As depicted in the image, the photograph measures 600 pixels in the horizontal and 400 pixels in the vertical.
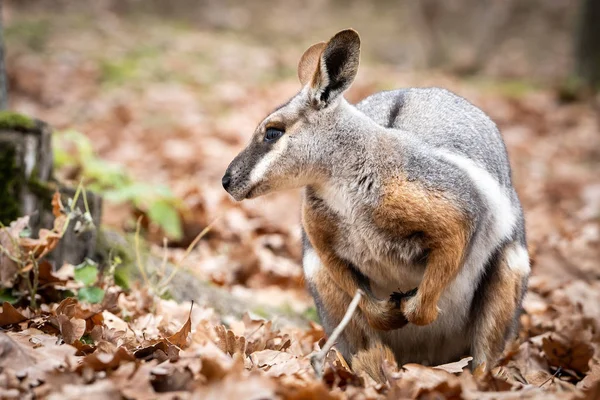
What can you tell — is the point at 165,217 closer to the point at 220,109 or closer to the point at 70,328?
the point at 70,328

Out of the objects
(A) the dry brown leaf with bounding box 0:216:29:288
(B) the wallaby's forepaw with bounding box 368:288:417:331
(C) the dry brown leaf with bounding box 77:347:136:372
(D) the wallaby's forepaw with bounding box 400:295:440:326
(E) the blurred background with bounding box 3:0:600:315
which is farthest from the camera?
(E) the blurred background with bounding box 3:0:600:315

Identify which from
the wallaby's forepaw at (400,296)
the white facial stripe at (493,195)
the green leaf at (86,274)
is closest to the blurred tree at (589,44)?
the white facial stripe at (493,195)

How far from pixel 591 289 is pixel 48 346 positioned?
3.93 meters

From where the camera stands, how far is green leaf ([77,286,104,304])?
3.60 m

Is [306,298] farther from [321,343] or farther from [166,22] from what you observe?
[166,22]

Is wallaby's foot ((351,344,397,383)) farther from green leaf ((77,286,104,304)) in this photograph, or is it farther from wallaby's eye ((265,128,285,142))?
green leaf ((77,286,104,304))

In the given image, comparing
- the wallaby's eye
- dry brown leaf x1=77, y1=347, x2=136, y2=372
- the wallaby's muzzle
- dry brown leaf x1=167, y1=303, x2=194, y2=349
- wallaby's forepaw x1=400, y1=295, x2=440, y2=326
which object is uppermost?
the wallaby's eye

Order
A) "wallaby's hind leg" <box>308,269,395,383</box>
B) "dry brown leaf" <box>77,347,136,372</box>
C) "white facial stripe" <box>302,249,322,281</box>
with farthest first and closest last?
"white facial stripe" <box>302,249,322,281</box>
"wallaby's hind leg" <box>308,269,395,383</box>
"dry brown leaf" <box>77,347,136,372</box>

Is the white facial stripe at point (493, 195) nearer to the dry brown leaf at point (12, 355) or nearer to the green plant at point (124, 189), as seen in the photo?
A: the dry brown leaf at point (12, 355)

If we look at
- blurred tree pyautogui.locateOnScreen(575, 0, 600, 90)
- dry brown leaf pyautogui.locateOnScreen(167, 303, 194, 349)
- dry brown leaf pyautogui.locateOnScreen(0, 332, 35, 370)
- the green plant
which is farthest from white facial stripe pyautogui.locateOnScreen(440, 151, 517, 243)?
blurred tree pyautogui.locateOnScreen(575, 0, 600, 90)

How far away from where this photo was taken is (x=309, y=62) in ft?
11.9

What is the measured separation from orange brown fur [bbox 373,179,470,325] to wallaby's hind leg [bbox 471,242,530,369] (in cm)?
49

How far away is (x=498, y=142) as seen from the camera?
153 inches

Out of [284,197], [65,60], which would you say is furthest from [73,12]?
[284,197]
